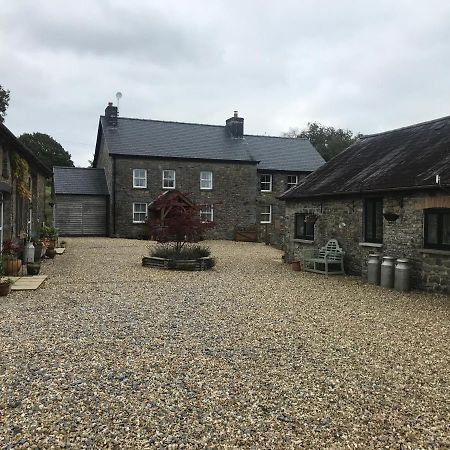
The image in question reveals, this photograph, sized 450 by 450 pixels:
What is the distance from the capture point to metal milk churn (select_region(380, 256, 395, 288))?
1205 cm

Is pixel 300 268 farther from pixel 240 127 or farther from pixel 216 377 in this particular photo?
pixel 240 127

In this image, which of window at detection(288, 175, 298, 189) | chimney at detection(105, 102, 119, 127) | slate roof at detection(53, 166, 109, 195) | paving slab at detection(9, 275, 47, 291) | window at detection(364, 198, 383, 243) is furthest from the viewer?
window at detection(288, 175, 298, 189)

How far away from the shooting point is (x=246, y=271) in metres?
15.1

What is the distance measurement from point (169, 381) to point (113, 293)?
5.71 meters

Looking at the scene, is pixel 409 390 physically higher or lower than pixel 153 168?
lower

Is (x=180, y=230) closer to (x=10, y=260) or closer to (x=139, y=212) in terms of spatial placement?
(x=10, y=260)

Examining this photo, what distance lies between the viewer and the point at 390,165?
1393 centimetres

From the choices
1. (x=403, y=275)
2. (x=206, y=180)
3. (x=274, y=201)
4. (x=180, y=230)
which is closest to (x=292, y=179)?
(x=274, y=201)

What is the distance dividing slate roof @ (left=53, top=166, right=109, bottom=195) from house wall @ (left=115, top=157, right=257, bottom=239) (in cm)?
221

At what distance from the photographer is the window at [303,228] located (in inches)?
652

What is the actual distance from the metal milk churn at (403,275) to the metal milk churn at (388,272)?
338 mm

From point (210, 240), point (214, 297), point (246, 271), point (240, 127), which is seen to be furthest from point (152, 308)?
point (240, 127)

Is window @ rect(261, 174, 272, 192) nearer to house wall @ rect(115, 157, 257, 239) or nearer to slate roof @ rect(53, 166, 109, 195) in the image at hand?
house wall @ rect(115, 157, 257, 239)

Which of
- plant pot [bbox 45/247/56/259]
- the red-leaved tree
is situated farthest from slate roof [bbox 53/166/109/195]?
the red-leaved tree
